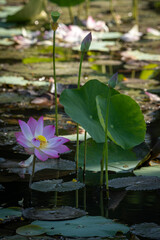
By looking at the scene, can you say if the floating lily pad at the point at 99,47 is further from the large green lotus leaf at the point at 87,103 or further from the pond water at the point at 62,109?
the large green lotus leaf at the point at 87,103

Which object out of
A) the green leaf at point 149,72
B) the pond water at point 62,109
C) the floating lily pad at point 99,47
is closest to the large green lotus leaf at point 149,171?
the pond water at point 62,109

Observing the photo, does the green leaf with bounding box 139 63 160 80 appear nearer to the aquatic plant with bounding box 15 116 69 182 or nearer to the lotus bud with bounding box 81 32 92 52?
the lotus bud with bounding box 81 32 92 52

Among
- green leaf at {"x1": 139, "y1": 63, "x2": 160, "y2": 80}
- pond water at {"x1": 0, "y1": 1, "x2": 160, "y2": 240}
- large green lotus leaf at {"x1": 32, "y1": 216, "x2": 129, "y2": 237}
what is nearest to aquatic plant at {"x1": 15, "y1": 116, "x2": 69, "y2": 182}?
pond water at {"x1": 0, "y1": 1, "x2": 160, "y2": 240}

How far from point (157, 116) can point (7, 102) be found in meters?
0.74

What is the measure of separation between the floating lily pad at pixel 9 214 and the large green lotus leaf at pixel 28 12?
3.55m

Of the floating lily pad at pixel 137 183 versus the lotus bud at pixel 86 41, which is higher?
the lotus bud at pixel 86 41

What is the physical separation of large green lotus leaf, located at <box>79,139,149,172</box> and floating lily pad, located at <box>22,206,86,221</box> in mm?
328

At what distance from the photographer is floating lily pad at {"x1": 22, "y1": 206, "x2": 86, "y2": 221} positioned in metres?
1.15

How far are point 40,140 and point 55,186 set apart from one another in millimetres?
135

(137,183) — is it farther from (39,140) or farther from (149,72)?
(149,72)

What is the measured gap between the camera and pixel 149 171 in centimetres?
144

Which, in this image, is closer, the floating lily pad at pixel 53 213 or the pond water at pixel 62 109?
the floating lily pad at pixel 53 213

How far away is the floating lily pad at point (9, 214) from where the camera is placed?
1.15 metres

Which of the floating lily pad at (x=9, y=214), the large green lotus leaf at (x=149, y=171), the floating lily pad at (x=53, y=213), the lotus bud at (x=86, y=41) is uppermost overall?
the lotus bud at (x=86, y=41)
